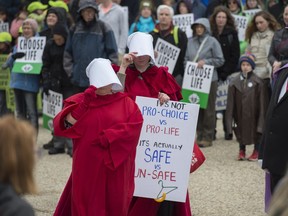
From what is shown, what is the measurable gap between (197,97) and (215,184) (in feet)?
9.28

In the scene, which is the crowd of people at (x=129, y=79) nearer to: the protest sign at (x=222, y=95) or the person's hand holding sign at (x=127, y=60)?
the person's hand holding sign at (x=127, y=60)

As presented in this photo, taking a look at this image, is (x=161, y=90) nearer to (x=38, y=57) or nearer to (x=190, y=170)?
(x=190, y=170)

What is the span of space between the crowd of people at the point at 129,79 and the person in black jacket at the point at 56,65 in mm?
15

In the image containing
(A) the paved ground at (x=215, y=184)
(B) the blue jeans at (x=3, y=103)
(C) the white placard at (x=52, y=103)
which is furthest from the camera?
(B) the blue jeans at (x=3, y=103)

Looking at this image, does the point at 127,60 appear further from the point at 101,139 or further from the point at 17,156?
the point at 17,156

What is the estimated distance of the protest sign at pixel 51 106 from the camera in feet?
43.8

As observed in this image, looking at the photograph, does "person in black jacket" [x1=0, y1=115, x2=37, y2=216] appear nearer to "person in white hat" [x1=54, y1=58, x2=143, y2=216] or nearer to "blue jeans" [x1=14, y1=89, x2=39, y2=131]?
"person in white hat" [x1=54, y1=58, x2=143, y2=216]

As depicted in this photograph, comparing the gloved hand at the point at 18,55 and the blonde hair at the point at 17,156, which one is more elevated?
the blonde hair at the point at 17,156

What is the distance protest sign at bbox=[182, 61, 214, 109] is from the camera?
45.5 ft

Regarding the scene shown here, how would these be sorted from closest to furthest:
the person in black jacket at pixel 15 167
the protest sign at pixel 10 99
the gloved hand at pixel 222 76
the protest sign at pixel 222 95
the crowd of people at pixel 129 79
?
the person in black jacket at pixel 15 167 → the crowd of people at pixel 129 79 → the gloved hand at pixel 222 76 → the protest sign at pixel 222 95 → the protest sign at pixel 10 99

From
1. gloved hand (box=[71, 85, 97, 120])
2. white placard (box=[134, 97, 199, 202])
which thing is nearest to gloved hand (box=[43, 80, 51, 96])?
white placard (box=[134, 97, 199, 202])

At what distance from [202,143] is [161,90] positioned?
5887 mm

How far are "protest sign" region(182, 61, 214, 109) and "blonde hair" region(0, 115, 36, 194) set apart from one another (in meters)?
9.63

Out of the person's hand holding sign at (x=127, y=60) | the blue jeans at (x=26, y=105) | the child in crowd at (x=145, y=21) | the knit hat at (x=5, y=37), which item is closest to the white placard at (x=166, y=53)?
the blue jeans at (x=26, y=105)
